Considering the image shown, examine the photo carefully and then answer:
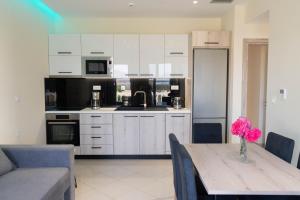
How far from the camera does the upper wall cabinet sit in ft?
15.2

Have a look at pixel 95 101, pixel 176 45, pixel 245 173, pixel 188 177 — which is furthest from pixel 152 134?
pixel 188 177

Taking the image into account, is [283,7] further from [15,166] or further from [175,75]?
[15,166]

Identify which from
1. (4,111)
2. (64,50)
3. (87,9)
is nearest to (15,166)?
(4,111)

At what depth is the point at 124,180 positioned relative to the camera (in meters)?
3.81

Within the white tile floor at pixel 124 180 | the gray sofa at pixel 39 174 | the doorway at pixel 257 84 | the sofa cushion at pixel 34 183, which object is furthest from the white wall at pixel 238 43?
the sofa cushion at pixel 34 183

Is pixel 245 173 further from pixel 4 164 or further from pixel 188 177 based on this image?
pixel 4 164

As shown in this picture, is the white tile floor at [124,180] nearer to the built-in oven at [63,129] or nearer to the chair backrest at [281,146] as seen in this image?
the built-in oven at [63,129]

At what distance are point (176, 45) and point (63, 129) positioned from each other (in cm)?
248

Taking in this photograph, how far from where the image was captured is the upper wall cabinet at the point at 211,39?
4.64 m

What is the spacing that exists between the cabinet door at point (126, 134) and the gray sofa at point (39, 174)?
1.79 m

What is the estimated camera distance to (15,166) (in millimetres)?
2877

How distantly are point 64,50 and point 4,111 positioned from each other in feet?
6.10

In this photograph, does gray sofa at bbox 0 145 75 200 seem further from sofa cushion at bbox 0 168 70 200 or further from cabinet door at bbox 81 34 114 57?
cabinet door at bbox 81 34 114 57

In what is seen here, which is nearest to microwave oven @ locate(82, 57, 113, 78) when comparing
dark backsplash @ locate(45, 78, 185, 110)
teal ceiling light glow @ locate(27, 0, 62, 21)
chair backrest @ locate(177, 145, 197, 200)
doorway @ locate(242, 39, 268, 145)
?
dark backsplash @ locate(45, 78, 185, 110)
